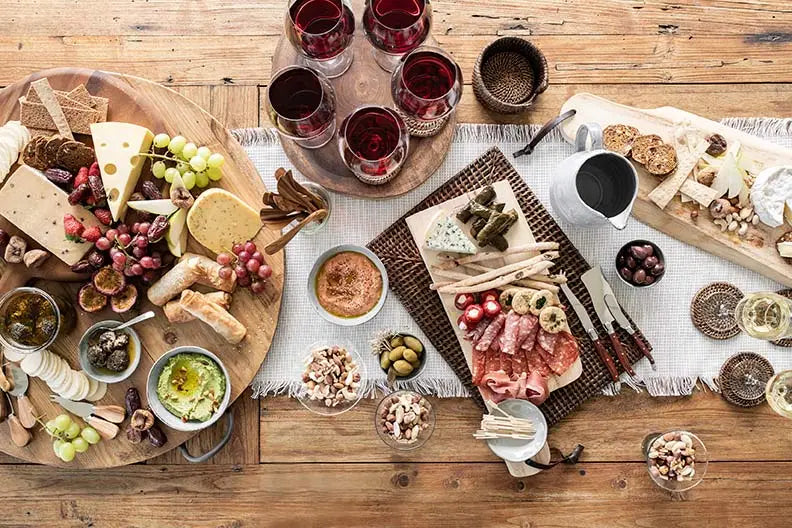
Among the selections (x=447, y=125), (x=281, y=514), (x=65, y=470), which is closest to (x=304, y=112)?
(x=447, y=125)

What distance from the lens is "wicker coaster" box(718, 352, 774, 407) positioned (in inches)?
71.8

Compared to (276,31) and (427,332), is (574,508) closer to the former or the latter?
(427,332)

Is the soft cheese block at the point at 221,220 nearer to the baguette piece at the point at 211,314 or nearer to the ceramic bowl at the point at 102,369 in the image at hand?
the baguette piece at the point at 211,314

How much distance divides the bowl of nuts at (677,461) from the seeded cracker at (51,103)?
1.89m

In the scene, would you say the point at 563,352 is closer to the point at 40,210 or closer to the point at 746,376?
the point at 746,376

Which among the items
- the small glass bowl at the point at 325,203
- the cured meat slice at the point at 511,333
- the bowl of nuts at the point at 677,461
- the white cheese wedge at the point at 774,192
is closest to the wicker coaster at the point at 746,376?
the bowl of nuts at the point at 677,461

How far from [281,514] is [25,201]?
1155mm

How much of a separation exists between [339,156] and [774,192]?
122 centimetres

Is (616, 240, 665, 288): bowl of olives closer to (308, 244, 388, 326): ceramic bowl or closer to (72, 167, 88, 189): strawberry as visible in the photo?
(308, 244, 388, 326): ceramic bowl

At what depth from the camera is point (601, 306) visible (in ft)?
5.88

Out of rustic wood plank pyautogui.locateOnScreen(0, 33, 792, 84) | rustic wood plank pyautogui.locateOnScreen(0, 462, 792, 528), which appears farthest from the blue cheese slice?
rustic wood plank pyautogui.locateOnScreen(0, 462, 792, 528)

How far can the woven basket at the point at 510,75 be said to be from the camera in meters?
1.77

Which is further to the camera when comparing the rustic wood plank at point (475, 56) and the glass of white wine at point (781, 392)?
the rustic wood plank at point (475, 56)

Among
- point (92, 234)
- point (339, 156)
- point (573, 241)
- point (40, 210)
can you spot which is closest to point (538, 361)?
point (573, 241)
